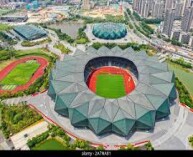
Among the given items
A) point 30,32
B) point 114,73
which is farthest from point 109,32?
point 30,32

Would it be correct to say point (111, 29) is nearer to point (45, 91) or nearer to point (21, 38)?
point (21, 38)

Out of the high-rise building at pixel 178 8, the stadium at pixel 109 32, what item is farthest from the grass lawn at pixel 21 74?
the high-rise building at pixel 178 8

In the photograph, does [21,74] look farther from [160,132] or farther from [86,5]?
[86,5]

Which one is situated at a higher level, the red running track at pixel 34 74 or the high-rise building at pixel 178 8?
the high-rise building at pixel 178 8

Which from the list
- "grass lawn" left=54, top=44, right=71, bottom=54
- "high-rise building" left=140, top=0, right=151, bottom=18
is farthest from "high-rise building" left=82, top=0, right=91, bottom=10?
"grass lawn" left=54, top=44, right=71, bottom=54

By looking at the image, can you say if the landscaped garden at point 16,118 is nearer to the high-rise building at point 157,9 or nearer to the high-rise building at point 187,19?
the high-rise building at point 187,19
